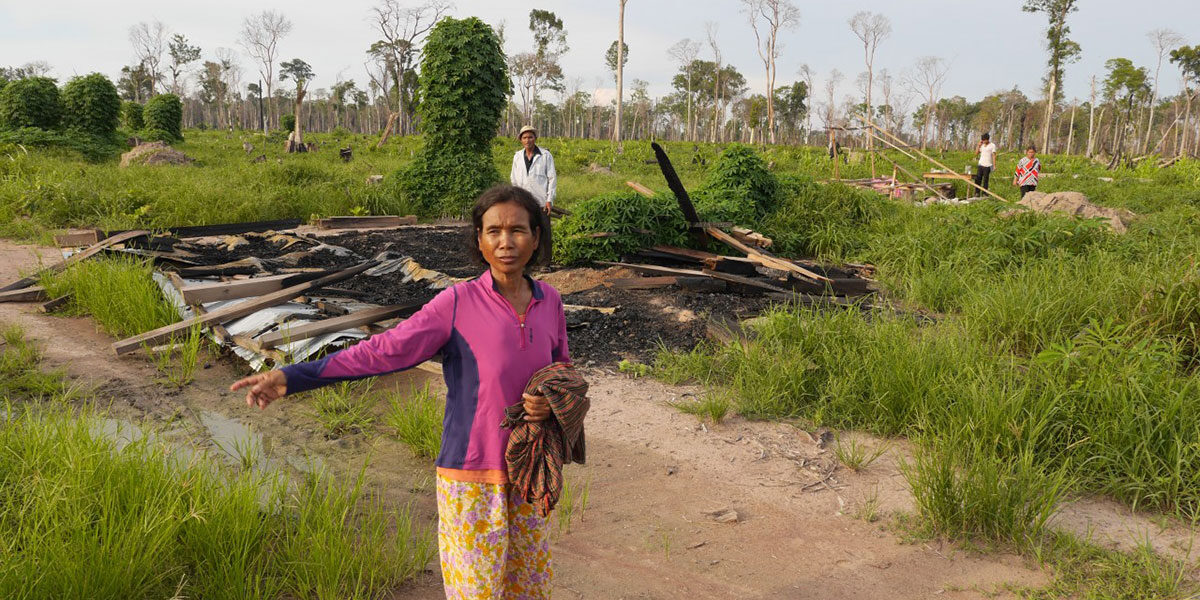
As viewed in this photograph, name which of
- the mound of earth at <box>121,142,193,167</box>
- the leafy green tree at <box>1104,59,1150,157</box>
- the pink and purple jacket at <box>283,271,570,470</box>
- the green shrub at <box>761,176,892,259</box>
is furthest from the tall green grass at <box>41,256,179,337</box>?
the leafy green tree at <box>1104,59,1150,157</box>

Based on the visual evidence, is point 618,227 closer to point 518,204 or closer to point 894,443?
point 894,443

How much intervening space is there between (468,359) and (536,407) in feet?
0.82

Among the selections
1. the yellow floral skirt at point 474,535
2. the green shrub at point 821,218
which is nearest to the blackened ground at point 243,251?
the green shrub at point 821,218

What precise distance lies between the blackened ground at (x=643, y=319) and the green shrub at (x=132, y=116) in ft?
110

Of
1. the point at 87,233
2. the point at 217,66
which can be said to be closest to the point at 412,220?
the point at 87,233

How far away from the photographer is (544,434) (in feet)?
6.22

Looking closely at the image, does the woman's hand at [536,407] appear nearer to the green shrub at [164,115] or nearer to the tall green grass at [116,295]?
the tall green grass at [116,295]

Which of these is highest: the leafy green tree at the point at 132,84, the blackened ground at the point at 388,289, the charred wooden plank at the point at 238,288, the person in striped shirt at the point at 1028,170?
the leafy green tree at the point at 132,84

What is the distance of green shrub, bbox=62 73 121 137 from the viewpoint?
22.0 metres

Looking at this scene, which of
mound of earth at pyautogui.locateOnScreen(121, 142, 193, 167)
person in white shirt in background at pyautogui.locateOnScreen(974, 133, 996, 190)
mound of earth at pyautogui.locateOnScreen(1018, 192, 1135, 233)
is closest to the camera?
mound of earth at pyautogui.locateOnScreen(1018, 192, 1135, 233)

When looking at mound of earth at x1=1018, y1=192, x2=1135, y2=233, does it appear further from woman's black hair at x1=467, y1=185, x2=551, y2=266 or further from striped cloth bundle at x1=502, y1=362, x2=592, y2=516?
striped cloth bundle at x1=502, y1=362, x2=592, y2=516

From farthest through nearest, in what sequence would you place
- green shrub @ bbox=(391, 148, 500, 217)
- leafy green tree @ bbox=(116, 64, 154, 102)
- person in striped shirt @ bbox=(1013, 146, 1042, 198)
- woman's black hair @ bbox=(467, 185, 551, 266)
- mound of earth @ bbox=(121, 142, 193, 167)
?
leafy green tree @ bbox=(116, 64, 154, 102)
mound of earth @ bbox=(121, 142, 193, 167)
person in striped shirt @ bbox=(1013, 146, 1042, 198)
green shrub @ bbox=(391, 148, 500, 217)
woman's black hair @ bbox=(467, 185, 551, 266)

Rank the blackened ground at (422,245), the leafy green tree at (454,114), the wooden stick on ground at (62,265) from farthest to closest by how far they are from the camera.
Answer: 1. the leafy green tree at (454,114)
2. the blackened ground at (422,245)
3. the wooden stick on ground at (62,265)

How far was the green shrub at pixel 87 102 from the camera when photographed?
867 inches
